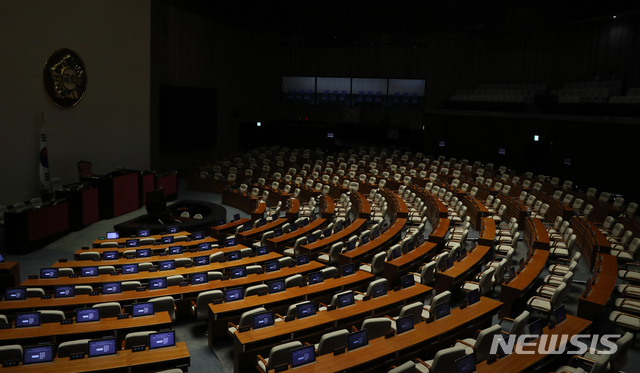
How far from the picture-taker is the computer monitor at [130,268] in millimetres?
10227

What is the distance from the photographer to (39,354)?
6.26 metres

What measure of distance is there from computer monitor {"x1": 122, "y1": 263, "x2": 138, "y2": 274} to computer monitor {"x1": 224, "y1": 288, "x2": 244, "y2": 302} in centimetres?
262

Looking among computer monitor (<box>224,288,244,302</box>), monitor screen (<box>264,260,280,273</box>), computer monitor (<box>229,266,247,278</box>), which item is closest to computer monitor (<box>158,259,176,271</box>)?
computer monitor (<box>229,266,247,278</box>)

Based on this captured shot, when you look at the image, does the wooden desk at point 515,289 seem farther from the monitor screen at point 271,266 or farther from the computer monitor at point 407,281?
the monitor screen at point 271,266

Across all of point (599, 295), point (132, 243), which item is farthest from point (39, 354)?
point (599, 295)

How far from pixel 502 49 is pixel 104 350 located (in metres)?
27.7

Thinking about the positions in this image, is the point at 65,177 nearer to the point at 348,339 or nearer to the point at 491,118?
the point at 348,339

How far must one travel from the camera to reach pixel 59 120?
1784 centimetres

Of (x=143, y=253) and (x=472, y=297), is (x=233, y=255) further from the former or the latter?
(x=472, y=297)

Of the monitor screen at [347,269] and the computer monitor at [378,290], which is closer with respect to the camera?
the computer monitor at [378,290]

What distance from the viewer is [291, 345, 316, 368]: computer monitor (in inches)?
243

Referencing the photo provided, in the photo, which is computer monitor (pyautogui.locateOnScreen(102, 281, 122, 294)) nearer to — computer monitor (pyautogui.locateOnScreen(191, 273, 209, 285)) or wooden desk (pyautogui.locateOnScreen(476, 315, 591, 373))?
computer monitor (pyautogui.locateOnScreen(191, 273, 209, 285))

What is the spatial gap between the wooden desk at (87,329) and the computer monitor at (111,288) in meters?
1.21

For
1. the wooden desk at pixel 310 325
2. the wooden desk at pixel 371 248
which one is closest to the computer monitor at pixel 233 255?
the wooden desk at pixel 371 248
